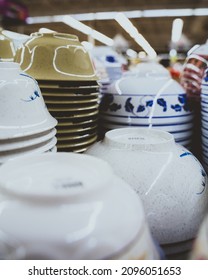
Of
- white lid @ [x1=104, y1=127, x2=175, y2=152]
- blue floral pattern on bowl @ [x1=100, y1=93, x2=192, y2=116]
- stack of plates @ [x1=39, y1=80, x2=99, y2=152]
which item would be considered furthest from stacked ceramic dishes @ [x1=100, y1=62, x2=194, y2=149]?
white lid @ [x1=104, y1=127, x2=175, y2=152]

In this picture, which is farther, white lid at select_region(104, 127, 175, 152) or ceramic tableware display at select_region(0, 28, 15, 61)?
ceramic tableware display at select_region(0, 28, 15, 61)

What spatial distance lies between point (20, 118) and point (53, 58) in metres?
0.42

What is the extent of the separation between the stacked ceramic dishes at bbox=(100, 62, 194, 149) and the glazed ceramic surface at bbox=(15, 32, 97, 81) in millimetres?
203

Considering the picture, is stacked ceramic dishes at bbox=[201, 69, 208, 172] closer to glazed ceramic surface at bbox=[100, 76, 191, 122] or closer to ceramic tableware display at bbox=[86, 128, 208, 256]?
glazed ceramic surface at bbox=[100, 76, 191, 122]

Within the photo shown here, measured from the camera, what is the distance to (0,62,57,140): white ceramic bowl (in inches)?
40.2

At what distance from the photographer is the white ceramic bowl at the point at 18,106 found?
1.02 m

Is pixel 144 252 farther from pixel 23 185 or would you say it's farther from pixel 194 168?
pixel 194 168

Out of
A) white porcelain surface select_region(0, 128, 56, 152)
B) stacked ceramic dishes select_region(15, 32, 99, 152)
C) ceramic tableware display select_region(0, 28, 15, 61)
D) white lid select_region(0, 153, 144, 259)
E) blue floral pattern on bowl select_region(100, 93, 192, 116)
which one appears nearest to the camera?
white lid select_region(0, 153, 144, 259)

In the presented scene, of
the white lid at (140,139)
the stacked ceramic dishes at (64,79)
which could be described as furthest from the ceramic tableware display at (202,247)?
the stacked ceramic dishes at (64,79)

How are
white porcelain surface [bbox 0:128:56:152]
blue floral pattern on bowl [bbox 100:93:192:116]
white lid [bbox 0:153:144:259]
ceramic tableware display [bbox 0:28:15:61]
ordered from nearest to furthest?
white lid [bbox 0:153:144:259]
white porcelain surface [bbox 0:128:56:152]
blue floral pattern on bowl [bbox 100:93:192:116]
ceramic tableware display [bbox 0:28:15:61]

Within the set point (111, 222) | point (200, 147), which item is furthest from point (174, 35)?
point (111, 222)

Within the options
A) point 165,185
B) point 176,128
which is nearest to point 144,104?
point 176,128

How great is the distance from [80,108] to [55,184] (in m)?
0.76

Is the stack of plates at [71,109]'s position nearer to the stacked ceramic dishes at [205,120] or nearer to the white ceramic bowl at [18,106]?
the white ceramic bowl at [18,106]
